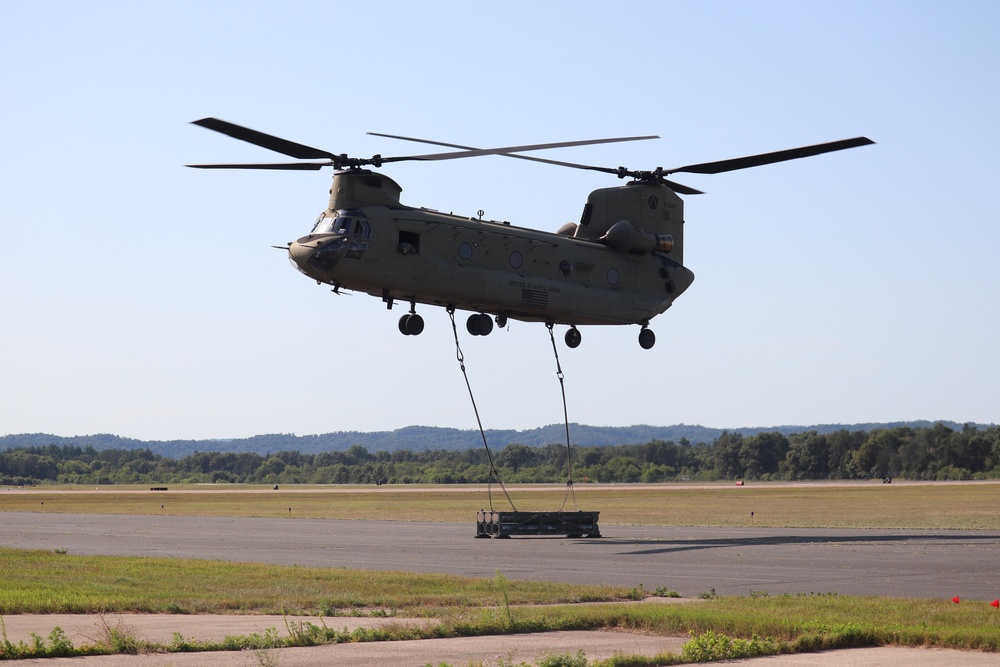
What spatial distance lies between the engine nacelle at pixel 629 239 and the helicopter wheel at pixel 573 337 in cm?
305

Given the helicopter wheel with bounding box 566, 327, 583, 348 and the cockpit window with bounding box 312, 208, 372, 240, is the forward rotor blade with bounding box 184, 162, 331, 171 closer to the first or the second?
the cockpit window with bounding box 312, 208, 372, 240

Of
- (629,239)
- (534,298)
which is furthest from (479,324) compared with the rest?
(629,239)

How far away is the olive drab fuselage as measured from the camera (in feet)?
109

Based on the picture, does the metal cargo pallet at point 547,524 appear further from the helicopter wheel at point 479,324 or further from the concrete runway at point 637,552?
the helicopter wheel at point 479,324

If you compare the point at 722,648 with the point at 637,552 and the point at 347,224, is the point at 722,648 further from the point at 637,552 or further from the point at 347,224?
the point at 347,224

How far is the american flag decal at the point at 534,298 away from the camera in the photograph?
36344 millimetres

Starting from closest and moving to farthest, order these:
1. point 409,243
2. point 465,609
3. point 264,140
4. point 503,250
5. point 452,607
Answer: point 465,609
point 452,607
point 264,140
point 409,243
point 503,250

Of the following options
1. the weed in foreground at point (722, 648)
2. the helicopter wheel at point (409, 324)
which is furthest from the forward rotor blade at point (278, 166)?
the weed in foreground at point (722, 648)

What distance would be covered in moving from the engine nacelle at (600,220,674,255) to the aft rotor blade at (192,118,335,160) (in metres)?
10.3

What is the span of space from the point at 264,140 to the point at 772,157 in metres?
14.9

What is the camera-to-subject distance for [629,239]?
3934 centimetres

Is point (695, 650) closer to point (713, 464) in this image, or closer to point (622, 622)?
point (622, 622)

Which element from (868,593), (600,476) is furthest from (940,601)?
(600,476)

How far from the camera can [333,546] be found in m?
38.1
